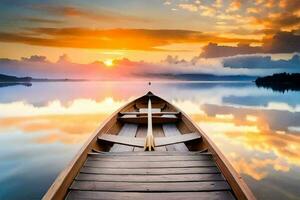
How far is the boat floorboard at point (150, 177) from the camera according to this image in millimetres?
3021

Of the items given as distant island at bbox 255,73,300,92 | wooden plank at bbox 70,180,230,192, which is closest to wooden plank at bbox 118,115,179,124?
wooden plank at bbox 70,180,230,192

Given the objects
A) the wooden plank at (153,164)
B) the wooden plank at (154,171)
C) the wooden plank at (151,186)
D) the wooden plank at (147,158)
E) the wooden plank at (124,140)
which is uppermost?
the wooden plank at (124,140)

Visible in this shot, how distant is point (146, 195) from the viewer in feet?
9.82

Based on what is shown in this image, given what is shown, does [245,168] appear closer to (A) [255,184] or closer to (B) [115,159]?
(A) [255,184]

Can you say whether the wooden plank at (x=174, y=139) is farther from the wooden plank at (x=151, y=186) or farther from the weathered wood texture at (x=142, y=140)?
the wooden plank at (x=151, y=186)

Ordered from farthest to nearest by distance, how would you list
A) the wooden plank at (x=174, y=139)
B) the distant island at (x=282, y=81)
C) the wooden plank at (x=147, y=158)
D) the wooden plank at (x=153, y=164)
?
the distant island at (x=282, y=81) → the wooden plank at (x=174, y=139) → the wooden plank at (x=147, y=158) → the wooden plank at (x=153, y=164)

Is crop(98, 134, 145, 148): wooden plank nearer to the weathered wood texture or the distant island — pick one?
the weathered wood texture

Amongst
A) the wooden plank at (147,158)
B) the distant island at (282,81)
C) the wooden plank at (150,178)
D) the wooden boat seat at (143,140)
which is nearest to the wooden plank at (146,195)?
the wooden plank at (150,178)

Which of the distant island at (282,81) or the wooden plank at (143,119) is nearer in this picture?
the wooden plank at (143,119)

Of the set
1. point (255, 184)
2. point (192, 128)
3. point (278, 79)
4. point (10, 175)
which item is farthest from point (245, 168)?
point (278, 79)

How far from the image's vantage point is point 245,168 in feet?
24.0

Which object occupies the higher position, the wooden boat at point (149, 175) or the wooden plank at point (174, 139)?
the wooden plank at point (174, 139)

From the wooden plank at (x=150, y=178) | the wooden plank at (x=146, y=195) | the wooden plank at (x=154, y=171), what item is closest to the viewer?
the wooden plank at (x=146, y=195)

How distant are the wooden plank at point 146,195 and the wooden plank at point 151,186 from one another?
0.07 m
